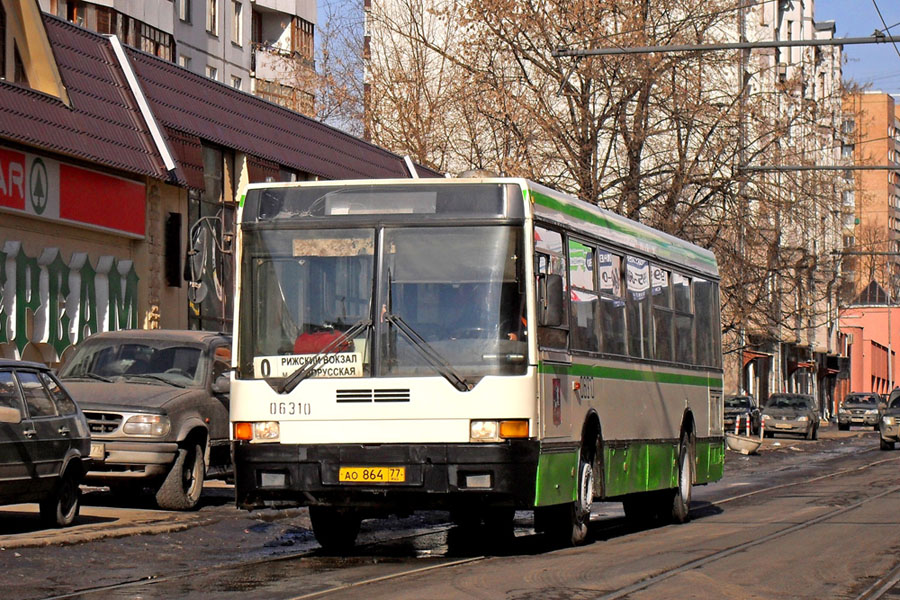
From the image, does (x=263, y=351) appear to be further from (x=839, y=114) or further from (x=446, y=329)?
(x=839, y=114)

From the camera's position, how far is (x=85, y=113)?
23.1m

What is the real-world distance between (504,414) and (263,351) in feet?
6.37

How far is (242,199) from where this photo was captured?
41.6ft

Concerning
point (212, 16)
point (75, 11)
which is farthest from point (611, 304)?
A: point (212, 16)

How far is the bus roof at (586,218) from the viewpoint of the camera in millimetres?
12336

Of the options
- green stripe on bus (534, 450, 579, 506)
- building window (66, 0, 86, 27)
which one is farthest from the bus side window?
building window (66, 0, 86, 27)

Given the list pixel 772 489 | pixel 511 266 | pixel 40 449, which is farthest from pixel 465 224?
pixel 772 489

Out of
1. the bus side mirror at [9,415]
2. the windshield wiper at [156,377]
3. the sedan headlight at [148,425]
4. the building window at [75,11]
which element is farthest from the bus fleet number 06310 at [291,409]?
the building window at [75,11]

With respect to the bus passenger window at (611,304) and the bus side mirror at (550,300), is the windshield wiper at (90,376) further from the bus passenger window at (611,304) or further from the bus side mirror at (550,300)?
the bus side mirror at (550,300)

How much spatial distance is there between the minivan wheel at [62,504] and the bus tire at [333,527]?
8.27 ft

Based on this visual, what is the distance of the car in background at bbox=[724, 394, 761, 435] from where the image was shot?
54.6 metres

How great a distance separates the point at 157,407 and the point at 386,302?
18.4 feet

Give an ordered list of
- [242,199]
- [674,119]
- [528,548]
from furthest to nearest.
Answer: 1. [674,119]
2. [528,548]
3. [242,199]

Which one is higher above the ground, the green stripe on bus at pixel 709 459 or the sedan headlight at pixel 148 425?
the sedan headlight at pixel 148 425
